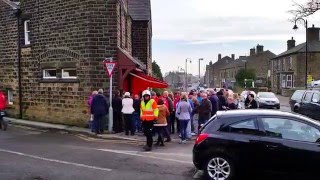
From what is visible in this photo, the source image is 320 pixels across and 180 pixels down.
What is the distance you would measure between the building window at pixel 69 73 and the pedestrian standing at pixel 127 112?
362 cm

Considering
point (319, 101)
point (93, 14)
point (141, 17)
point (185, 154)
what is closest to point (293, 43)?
point (141, 17)

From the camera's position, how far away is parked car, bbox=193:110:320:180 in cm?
877

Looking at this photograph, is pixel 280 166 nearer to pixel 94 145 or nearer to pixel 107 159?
pixel 107 159

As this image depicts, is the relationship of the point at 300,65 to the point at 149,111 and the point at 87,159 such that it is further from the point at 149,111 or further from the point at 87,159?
the point at 87,159

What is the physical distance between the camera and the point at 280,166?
8.87 m

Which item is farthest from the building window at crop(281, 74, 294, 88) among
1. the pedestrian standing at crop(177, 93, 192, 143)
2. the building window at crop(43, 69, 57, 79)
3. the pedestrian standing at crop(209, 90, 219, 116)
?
the pedestrian standing at crop(177, 93, 192, 143)

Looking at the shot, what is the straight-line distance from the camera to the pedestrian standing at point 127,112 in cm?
1717

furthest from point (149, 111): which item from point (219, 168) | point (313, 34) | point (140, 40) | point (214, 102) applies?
point (313, 34)

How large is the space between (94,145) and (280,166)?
7562mm

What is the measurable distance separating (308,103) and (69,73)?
36.5 feet

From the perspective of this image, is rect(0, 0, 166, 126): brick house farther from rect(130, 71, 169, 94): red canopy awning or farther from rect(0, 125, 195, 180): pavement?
rect(0, 125, 195, 180): pavement

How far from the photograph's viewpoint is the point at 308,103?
71.8 feet

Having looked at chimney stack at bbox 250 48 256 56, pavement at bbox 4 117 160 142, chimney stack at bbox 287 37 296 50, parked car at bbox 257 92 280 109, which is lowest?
pavement at bbox 4 117 160 142

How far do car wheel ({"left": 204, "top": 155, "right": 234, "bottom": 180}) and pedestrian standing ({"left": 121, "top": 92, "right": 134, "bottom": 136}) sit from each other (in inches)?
319
